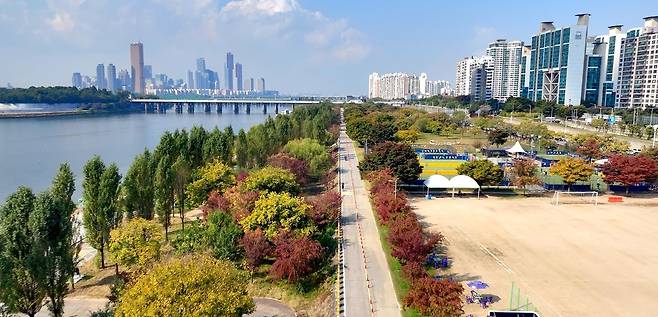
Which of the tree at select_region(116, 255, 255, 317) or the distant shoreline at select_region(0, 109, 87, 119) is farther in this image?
the distant shoreline at select_region(0, 109, 87, 119)

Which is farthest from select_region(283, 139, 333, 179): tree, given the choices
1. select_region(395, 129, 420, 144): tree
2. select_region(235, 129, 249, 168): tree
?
select_region(395, 129, 420, 144): tree

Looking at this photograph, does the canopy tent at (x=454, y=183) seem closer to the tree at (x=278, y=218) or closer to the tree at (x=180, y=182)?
the tree at (x=278, y=218)

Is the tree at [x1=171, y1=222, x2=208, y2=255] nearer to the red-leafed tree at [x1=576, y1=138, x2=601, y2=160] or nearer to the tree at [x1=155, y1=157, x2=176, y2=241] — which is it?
the tree at [x1=155, y1=157, x2=176, y2=241]

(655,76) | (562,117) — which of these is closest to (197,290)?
(562,117)

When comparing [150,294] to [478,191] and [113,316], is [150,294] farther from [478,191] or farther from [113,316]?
[478,191]

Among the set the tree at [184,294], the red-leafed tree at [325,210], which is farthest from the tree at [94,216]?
the tree at [184,294]

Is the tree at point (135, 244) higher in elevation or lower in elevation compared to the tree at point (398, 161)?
lower
